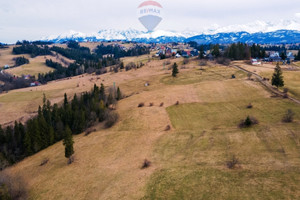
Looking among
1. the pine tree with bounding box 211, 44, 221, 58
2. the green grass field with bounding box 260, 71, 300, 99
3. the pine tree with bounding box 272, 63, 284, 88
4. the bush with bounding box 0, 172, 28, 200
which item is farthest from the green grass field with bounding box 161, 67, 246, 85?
the bush with bounding box 0, 172, 28, 200

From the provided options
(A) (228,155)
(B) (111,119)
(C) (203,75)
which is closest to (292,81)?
(C) (203,75)

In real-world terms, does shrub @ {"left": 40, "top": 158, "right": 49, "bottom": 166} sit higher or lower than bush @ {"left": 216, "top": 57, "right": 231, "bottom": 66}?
lower

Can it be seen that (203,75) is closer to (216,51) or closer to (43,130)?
(216,51)

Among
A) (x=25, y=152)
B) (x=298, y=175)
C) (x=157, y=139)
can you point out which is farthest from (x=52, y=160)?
(x=298, y=175)

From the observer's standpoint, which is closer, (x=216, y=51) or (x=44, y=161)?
(x=44, y=161)

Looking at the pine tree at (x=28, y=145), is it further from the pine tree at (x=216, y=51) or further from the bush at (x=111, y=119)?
the pine tree at (x=216, y=51)

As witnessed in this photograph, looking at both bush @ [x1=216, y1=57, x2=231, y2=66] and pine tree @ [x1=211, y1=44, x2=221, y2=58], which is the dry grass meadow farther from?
pine tree @ [x1=211, y1=44, x2=221, y2=58]

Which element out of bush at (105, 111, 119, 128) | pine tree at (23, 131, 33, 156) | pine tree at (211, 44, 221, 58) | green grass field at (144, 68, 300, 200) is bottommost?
pine tree at (23, 131, 33, 156)

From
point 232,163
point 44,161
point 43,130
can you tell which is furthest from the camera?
point 43,130
